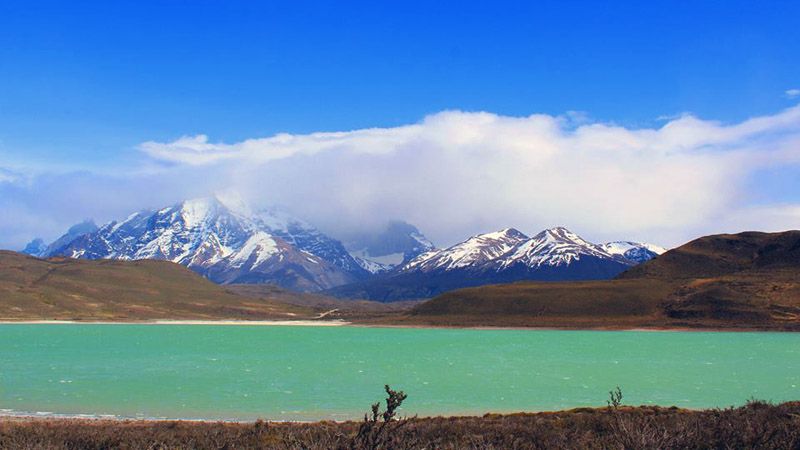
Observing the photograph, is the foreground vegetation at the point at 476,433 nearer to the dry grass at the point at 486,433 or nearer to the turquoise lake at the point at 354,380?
the dry grass at the point at 486,433

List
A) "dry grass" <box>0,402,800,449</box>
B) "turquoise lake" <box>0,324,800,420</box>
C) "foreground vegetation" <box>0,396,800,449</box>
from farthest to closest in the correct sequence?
"turquoise lake" <box>0,324,800,420</box>, "dry grass" <box>0,402,800,449</box>, "foreground vegetation" <box>0,396,800,449</box>

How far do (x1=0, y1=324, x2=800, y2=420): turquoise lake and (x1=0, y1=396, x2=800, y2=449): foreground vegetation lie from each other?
37.1ft

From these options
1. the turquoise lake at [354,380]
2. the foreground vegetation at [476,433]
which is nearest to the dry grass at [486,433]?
the foreground vegetation at [476,433]

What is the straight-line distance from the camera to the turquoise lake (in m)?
53.4

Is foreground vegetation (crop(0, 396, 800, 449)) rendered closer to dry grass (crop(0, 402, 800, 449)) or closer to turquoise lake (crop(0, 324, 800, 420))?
dry grass (crop(0, 402, 800, 449))

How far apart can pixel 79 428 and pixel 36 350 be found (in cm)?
8837

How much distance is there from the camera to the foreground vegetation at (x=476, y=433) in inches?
908

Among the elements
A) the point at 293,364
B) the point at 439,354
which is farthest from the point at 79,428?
the point at 439,354

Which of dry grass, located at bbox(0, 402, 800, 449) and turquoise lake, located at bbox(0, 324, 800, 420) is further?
turquoise lake, located at bbox(0, 324, 800, 420)

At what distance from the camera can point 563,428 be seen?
111ft

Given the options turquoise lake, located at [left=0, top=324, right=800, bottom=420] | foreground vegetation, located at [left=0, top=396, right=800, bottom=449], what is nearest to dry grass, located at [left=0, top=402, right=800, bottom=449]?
foreground vegetation, located at [left=0, top=396, right=800, bottom=449]

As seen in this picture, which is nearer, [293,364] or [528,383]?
[528,383]

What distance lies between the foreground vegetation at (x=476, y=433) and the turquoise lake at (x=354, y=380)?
1130 centimetres

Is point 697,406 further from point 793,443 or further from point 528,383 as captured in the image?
point 793,443
